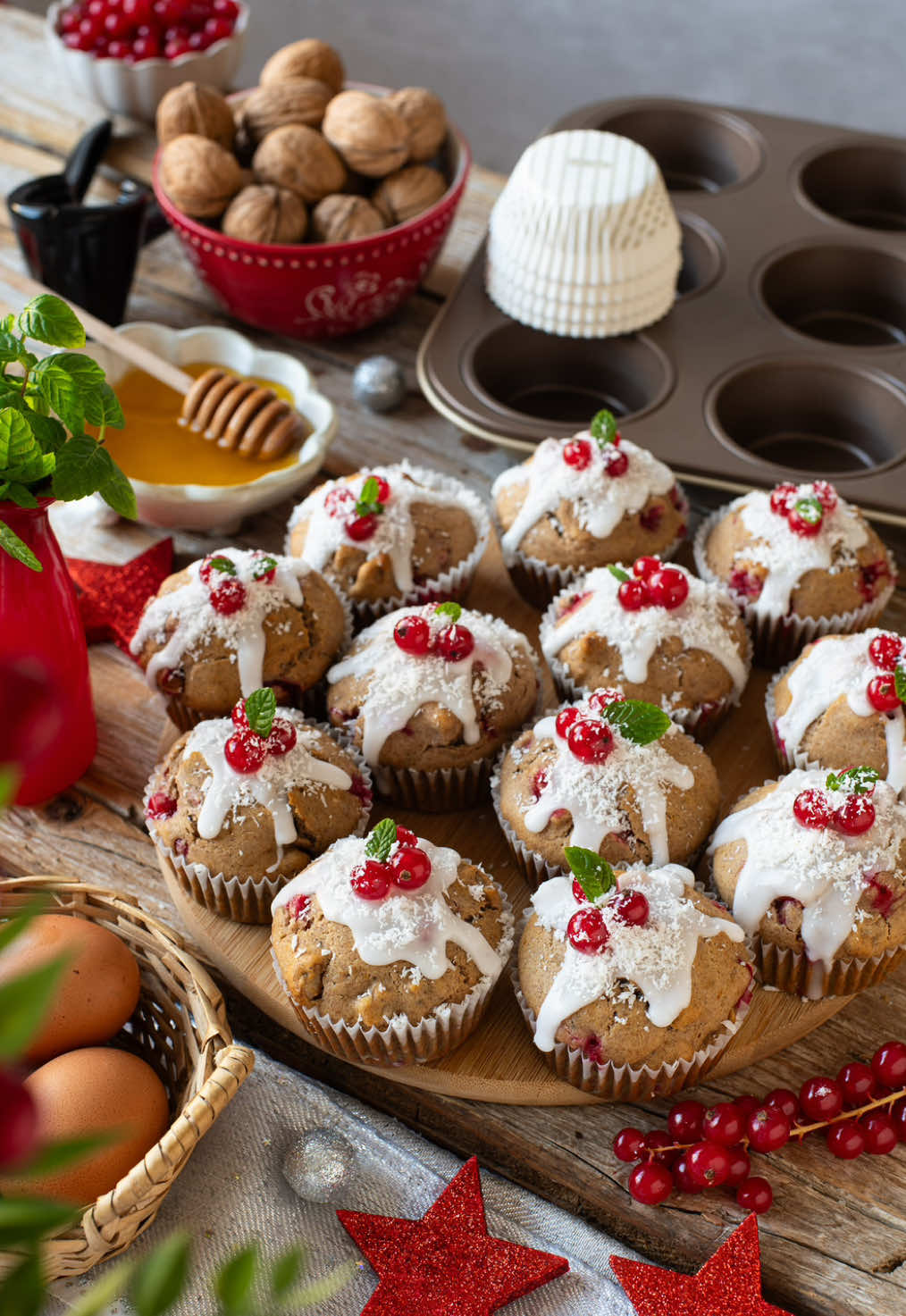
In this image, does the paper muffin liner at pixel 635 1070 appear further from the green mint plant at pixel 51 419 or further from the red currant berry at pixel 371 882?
the green mint plant at pixel 51 419

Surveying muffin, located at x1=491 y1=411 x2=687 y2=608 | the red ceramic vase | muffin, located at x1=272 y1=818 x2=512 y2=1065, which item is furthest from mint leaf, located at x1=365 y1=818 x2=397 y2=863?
muffin, located at x1=491 y1=411 x2=687 y2=608

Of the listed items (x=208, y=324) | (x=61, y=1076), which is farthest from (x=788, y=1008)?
(x=208, y=324)

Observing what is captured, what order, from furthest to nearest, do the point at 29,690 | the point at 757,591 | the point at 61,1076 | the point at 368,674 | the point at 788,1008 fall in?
the point at 757,591
the point at 368,674
the point at 788,1008
the point at 61,1076
the point at 29,690

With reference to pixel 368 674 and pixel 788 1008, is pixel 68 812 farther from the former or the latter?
pixel 788 1008

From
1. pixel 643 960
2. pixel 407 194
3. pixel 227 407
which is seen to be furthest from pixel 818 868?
pixel 407 194

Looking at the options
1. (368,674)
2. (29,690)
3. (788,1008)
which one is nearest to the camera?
(29,690)

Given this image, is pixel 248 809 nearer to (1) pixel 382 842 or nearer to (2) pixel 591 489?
(1) pixel 382 842
